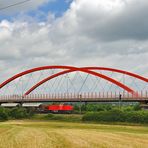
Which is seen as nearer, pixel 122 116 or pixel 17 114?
pixel 122 116

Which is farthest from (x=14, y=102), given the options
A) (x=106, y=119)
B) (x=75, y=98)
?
(x=106, y=119)

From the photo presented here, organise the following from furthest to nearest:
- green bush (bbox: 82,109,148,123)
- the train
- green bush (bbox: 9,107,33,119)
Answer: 1. the train
2. green bush (bbox: 9,107,33,119)
3. green bush (bbox: 82,109,148,123)

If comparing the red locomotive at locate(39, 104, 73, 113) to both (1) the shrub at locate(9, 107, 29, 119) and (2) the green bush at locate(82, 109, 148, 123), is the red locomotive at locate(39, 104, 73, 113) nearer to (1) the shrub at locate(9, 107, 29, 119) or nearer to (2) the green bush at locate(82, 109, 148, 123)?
(1) the shrub at locate(9, 107, 29, 119)

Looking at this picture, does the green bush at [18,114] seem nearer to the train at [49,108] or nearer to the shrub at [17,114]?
the shrub at [17,114]

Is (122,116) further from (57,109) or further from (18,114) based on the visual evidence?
(57,109)

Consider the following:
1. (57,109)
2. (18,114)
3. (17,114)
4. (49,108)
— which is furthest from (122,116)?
(49,108)

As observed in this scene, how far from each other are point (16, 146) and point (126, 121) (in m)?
64.2

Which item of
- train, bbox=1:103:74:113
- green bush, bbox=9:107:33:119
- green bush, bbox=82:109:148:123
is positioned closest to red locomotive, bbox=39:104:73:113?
train, bbox=1:103:74:113

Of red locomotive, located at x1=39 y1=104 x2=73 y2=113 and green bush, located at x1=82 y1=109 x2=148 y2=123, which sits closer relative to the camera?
green bush, located at x1=82 y1=109 x2=148 y2=123

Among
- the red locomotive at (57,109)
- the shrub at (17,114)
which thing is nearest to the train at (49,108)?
the red locomotive at (57,109)

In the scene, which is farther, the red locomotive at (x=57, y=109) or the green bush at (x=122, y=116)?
the red locomotive at (x=57, y=109)

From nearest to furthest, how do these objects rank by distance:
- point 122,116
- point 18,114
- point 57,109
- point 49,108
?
point 122,116
point 18,114
point 57,109
point 49,108

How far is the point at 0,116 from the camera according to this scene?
362 feet

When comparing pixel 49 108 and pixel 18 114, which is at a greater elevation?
pixel 49 108
